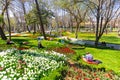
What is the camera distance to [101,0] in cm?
3512

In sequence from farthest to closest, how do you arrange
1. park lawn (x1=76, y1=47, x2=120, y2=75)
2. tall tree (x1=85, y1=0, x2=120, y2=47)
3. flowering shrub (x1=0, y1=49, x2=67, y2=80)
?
tall tree (x1=85, y1=0, x2=120, y2=47) → park lawn (x1=76, y1=47, x2=120, y2=75) → flowering shrub (x1=0, y1=49, x2=67, y2=80)

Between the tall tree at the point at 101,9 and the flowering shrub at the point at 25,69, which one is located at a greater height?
the tall tree at the point at 101,9

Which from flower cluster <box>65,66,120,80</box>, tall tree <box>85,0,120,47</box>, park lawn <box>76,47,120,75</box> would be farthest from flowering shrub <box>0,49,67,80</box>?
tall tree <box>85,0,120,47</box>

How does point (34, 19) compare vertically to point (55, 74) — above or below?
above

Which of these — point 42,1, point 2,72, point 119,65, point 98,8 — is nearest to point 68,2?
point 98,8

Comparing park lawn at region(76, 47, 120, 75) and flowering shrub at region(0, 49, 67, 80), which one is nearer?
flowering shrub at region(0, 49, 67, 80)

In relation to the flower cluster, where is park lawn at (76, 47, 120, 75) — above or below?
below

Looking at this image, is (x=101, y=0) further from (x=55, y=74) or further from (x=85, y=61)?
(x=55, y=74)

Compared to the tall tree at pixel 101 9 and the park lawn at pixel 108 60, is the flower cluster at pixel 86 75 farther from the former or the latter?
the tall tree at pixel 101 9

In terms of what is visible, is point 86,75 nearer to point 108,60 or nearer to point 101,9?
point 108,60

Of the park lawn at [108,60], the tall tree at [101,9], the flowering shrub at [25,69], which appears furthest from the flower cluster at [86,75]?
the tall tree at [101,9]

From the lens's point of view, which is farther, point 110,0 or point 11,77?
point 110,0

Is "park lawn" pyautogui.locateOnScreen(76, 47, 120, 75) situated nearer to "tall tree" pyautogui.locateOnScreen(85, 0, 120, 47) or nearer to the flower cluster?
the flower cluster

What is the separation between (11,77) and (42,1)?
187 feet
